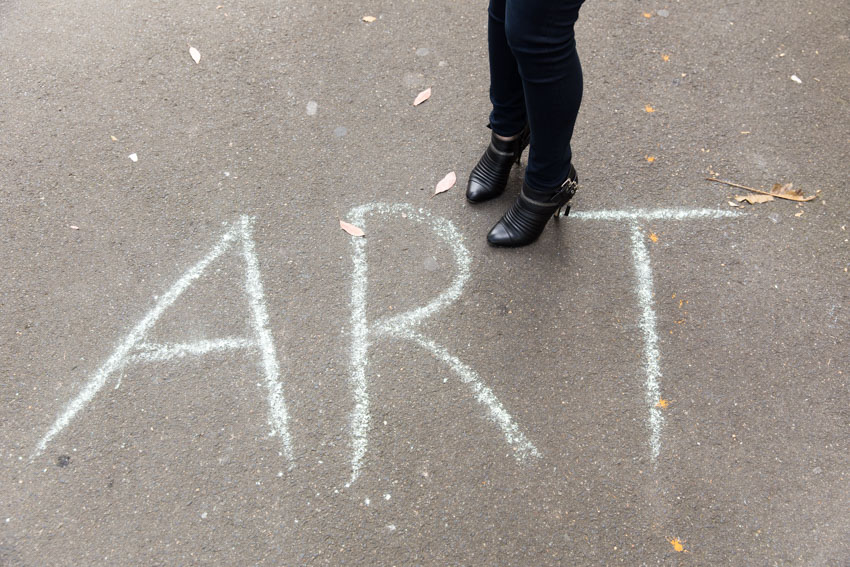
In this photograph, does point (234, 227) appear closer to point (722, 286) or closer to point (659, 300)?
point (659, 300)

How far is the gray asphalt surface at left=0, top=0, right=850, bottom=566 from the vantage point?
1984 millimetres

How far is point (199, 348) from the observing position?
2.27 meters

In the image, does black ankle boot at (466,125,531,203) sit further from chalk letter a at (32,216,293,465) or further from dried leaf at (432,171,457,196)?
chalk letter a at (32,216,293,465)

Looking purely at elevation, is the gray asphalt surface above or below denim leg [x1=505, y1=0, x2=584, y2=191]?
below

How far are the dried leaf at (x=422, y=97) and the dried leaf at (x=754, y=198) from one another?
4.83 feet

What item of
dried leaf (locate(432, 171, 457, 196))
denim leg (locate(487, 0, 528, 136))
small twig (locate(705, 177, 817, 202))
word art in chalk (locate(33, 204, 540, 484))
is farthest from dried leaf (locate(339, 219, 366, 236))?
small twig (locate(705, 177, 817, 202))

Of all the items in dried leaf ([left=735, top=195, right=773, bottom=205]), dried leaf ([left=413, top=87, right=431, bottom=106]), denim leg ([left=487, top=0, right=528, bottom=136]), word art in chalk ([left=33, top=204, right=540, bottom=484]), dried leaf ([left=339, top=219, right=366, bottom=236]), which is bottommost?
dried leaf ([left=735, top=195, right=773, bottom=205])

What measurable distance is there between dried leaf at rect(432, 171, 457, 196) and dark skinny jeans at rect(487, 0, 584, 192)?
0.31 meters

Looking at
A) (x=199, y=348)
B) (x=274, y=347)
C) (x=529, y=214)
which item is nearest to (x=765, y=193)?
(x=529, y=214)

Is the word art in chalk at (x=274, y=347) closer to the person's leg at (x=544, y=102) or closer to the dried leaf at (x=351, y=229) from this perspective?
the dried leaf at (x=351, y=229)

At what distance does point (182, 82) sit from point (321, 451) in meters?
2.00

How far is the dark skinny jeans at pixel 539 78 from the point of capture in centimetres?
176

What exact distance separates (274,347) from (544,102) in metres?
1.31

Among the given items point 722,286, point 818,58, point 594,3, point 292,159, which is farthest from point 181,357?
point 818,58
